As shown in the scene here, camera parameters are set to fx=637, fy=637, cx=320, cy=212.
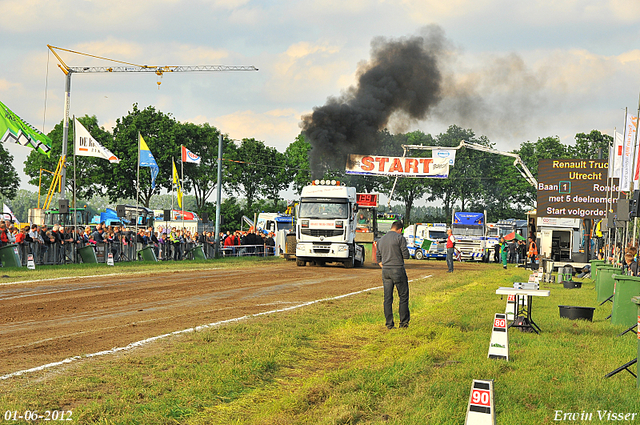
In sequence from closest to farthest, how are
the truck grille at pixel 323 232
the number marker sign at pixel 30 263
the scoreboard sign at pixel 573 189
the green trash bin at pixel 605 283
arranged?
the green trash bin at pixel 605 283 < the number marker sign at pixel 30 263 < the scoreboard sign at pixel 573 189 < the truck grille at pixel 323 232

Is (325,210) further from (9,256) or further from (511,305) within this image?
(511,305)

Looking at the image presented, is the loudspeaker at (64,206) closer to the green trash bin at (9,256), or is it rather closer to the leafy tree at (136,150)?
the green trash bin at (9,256)

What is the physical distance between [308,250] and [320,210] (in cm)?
204

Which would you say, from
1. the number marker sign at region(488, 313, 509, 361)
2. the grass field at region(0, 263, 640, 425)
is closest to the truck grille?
the grass field at region(0, 263, 640, 425)

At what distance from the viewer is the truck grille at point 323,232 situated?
3041cm

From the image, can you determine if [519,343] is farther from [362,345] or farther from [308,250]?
[308,250]

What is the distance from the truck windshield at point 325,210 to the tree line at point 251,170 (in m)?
11.5

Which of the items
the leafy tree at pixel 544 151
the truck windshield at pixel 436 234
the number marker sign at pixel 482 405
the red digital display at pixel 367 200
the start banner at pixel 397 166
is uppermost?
the leafy tree at pixel 544 151

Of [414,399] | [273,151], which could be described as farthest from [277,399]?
[273,151]

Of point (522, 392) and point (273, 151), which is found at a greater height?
point (273, 151)

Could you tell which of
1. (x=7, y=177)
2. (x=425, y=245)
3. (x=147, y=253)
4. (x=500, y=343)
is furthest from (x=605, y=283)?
(x=7, y=177)

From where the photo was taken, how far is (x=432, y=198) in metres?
94.2

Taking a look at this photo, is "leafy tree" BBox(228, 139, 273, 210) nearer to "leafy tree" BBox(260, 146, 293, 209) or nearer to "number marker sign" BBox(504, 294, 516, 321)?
"leafy tree" BBox(260, 146, 293, 209)

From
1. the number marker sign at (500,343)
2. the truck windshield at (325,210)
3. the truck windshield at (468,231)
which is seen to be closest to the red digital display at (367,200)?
the truck windshield at (325,210)
